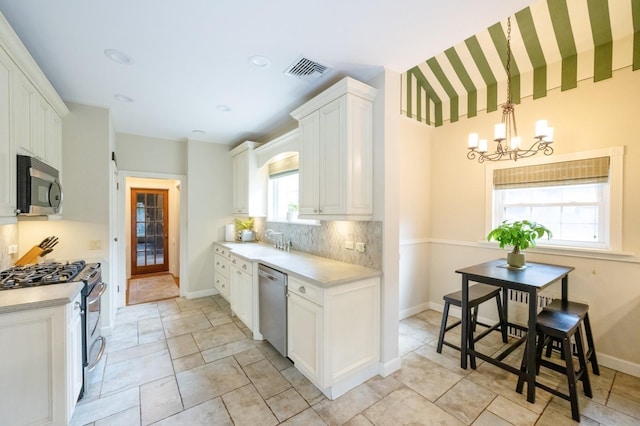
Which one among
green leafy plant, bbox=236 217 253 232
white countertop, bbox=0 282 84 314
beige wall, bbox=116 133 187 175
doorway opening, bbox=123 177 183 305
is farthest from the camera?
doorway opening, bbox=123 177 183 305

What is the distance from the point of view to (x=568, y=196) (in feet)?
9.63

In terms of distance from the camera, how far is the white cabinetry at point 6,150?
5.90 feet

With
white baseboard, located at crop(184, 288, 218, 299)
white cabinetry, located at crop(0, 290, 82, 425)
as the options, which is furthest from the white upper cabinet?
white baseboard, located at crop(184, 288, 218, 299)

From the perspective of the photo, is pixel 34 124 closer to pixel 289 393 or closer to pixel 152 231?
pixel 289 393

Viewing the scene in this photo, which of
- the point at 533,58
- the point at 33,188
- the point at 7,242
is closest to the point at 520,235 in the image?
the point at 533,58

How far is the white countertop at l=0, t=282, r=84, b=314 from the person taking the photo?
1619 millimetres

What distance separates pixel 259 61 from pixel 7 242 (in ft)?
9.78

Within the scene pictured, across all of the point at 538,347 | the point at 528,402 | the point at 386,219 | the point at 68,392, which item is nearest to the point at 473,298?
the point at 538,347

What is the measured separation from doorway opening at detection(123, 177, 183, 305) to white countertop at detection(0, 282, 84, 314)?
13.8ft

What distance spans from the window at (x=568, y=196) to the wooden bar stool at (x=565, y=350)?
3.26 feet

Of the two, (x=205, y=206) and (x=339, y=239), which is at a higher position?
(x=205, y=206)

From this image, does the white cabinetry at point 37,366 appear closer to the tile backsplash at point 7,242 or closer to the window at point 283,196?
the tile backsplash at point 7,242

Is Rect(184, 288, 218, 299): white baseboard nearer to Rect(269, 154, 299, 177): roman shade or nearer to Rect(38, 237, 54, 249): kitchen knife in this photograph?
Rect(38, 237, 54, 249): kitchen knife

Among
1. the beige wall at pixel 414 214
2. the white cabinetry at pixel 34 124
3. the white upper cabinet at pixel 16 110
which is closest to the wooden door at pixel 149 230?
the white cabinetry at pixel 34 124
